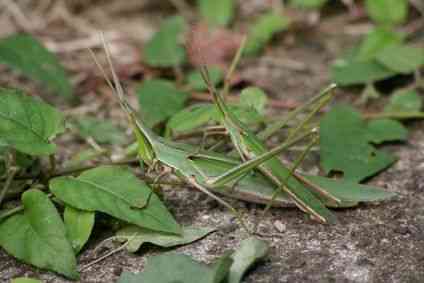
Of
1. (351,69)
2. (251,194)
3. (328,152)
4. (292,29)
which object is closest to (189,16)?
(292,29)

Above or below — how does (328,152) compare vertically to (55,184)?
below

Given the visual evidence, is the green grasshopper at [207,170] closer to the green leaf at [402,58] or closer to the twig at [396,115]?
the twig at [396,115]

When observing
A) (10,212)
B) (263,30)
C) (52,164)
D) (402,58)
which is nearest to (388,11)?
(402,58)

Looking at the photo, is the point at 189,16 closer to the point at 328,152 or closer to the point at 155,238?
the point at 328,152

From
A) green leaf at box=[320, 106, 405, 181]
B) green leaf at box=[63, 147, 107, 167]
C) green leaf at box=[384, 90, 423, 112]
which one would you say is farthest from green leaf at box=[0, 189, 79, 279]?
green leaf at box=[384, 90, 423, 112]

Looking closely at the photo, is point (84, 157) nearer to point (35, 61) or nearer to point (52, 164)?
point (52, 164)

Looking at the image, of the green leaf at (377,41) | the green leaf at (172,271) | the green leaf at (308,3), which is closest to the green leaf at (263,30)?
the green leaf at (308,3)

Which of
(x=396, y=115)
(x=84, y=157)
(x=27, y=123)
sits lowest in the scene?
(x=396, y=115)
